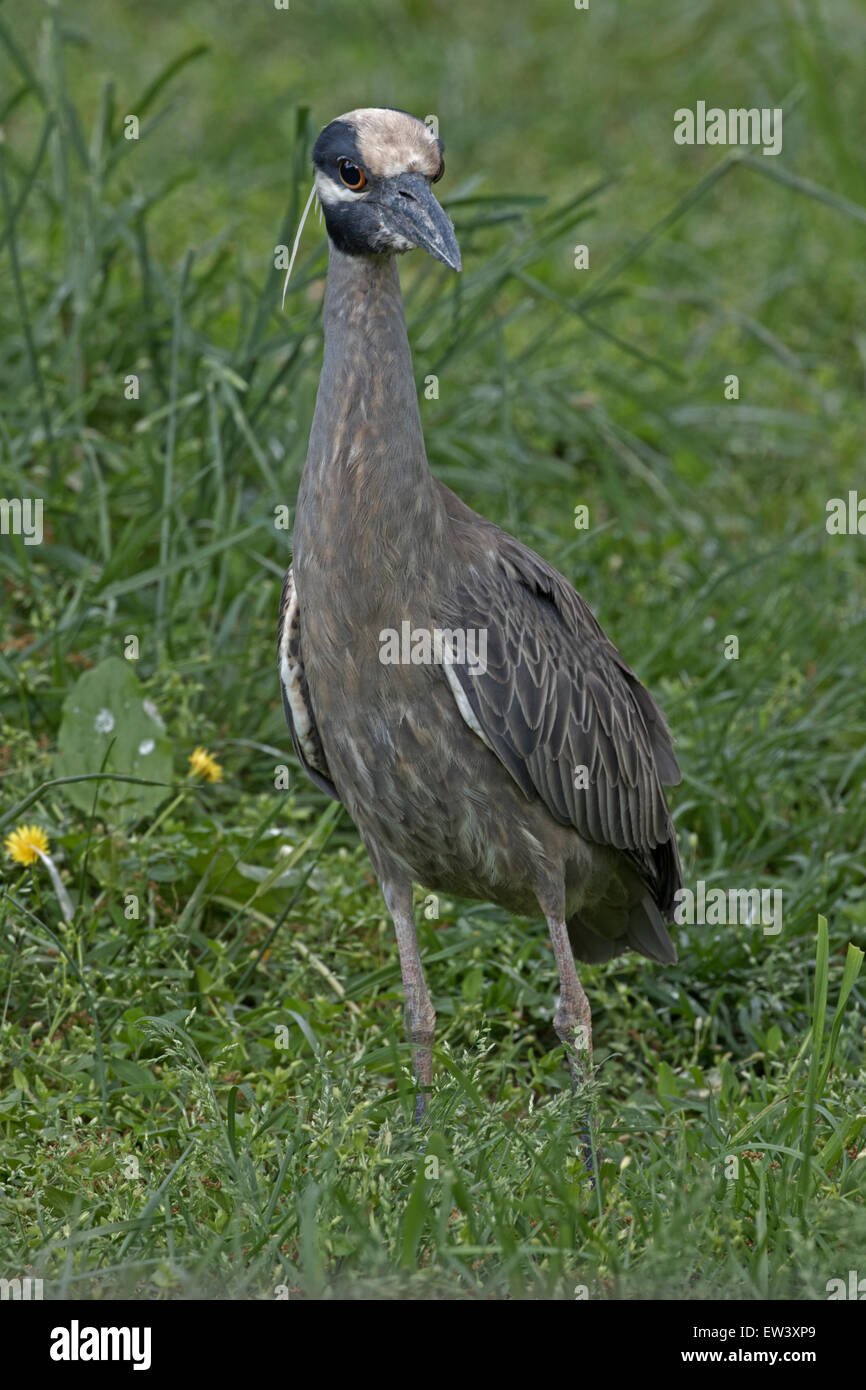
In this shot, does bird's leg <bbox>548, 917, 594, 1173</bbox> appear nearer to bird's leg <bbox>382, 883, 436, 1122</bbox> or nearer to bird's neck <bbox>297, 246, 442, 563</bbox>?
bird's leg <bbox>382, 883, 436, 1122</bbox>

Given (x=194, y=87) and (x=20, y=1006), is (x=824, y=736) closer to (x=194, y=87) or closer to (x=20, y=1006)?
(x=20, y=1006)

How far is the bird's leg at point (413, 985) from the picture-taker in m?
4.77

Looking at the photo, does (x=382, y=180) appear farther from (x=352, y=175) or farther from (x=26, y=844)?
(x=26, y=844)

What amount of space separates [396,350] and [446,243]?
1.42ft

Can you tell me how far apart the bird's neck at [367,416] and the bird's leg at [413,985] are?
1.05 meters

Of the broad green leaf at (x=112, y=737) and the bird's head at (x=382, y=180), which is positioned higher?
the bird's head at (x=382, y=180)

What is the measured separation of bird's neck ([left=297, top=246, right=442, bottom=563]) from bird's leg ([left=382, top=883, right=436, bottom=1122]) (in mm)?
1052

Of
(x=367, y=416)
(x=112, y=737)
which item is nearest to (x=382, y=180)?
(x=367, y=416)

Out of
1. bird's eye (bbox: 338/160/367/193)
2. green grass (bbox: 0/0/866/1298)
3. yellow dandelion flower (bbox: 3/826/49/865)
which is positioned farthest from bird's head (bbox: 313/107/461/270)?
yellow dandelion flower (bbox: 3/826/49/865)

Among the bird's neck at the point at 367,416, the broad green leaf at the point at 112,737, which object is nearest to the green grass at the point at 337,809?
the broad green leaf at the point at 112,737

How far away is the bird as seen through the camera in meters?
4.32

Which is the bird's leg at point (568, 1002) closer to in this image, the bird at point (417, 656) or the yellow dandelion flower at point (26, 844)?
the bird at point (417, 656)

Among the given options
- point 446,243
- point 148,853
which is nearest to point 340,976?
point 148,853

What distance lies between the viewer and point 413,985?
A: 4.79 m
